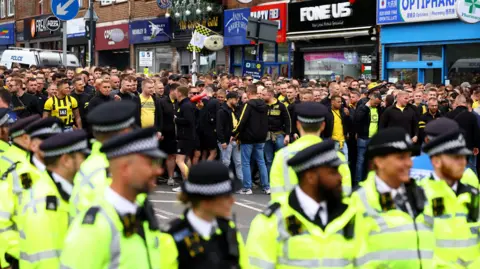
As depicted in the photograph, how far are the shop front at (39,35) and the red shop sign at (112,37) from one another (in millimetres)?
5057

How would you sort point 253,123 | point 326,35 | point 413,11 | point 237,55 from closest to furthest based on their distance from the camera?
point 253,123
point 413,11
point 326,35
point 237,55

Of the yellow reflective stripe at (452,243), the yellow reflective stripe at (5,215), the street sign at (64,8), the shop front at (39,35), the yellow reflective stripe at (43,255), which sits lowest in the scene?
the yellow reflective stripe at (452,243)

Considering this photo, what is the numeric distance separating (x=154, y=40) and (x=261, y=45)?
7.76m

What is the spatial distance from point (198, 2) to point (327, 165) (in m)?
26.7

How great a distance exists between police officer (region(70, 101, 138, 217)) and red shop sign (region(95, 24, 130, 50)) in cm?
3298

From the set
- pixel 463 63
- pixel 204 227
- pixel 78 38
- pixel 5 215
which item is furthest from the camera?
pixel 78 38

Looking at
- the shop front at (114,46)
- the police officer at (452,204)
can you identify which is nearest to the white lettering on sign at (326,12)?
the shop front at (114,46)

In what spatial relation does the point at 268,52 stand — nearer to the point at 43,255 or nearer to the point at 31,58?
the point at 31,58

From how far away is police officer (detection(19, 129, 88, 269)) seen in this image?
446 cm

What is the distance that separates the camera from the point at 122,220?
346 centimetres

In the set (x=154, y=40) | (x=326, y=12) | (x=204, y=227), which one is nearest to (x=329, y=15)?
(x=326, y=12)

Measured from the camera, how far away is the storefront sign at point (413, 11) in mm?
20531

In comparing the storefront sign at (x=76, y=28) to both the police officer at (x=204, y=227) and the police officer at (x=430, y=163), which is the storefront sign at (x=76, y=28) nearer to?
the police officer at (x=430, y=163)

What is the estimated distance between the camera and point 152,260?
3564mm
